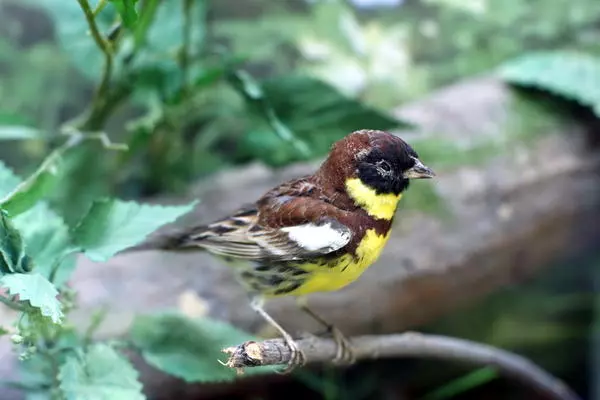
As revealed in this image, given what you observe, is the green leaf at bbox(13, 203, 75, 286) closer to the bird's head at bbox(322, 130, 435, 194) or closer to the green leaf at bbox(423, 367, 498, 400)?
the bird's head at bbox(322, 130, 435, 194)

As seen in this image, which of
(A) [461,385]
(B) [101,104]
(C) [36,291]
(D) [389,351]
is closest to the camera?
(C) [36,291]

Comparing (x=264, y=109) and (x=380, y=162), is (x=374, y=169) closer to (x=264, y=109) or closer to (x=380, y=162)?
(x=380, y=162)

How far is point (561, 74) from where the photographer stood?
1.90 m

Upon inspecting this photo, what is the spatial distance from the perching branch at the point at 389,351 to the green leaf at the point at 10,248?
1.06ft

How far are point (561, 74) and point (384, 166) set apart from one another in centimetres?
122

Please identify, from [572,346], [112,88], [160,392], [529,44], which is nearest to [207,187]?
[112,88]

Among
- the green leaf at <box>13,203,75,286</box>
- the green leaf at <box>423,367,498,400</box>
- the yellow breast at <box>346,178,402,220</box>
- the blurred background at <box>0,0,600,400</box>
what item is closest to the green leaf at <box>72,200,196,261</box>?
the green leaf at <box>13,203,75,286</box>

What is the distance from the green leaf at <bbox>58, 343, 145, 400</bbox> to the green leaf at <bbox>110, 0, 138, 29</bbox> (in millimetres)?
539

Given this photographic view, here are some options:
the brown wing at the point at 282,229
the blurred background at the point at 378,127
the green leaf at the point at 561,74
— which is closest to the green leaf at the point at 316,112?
the blurred background at the point at 378,127

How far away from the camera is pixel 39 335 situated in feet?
3.28

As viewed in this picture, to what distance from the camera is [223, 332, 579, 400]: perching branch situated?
814mm

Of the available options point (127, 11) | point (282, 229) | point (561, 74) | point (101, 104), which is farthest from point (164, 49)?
point (561, 74)

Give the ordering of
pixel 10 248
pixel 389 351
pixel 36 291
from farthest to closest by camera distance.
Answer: pixel 389 351
pixel 10 248
pixel 36 291

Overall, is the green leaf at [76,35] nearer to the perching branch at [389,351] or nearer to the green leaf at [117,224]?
the green leaf at [117,224]
